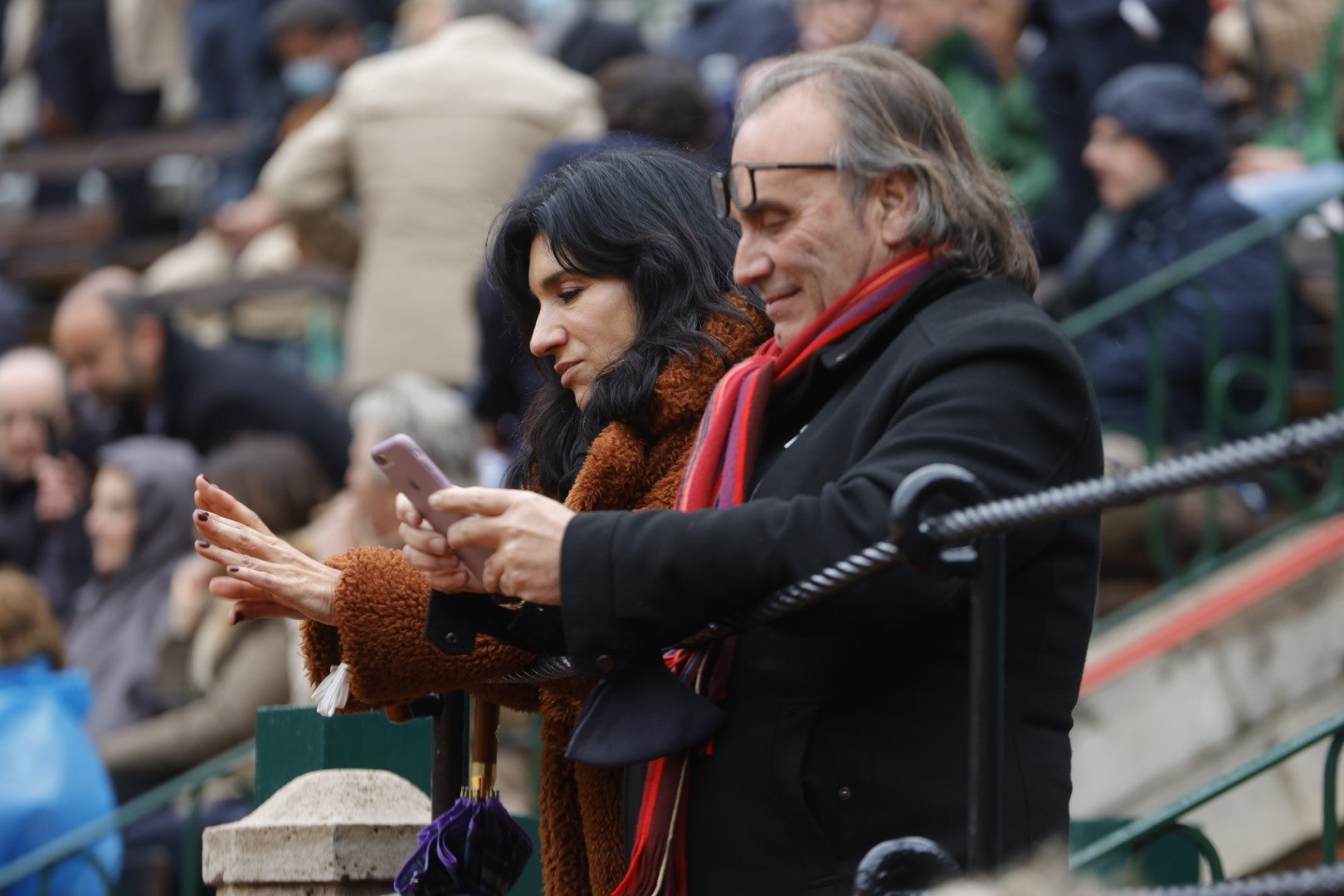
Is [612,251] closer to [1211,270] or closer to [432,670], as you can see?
[432,670]

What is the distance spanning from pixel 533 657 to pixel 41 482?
19.3ft

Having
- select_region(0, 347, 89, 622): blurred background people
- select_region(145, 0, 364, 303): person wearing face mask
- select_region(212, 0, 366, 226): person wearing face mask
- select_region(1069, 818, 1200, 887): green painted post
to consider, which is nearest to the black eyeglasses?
select_region(1069, 818, 1200, 887): green painted post

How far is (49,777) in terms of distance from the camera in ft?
18.2

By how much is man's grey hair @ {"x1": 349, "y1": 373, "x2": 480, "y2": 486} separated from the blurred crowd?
10mm

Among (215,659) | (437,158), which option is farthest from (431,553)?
(437,158)

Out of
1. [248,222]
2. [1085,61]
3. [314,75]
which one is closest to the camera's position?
[1085,61]

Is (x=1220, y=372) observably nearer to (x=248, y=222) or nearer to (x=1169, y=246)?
(x=1169, y=246)

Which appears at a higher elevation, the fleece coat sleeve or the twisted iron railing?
the twisted iron railing

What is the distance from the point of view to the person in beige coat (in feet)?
24.2

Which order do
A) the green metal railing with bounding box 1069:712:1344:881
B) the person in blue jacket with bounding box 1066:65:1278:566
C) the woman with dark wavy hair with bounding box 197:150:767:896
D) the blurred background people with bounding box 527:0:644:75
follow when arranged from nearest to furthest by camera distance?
1. the woman with dark wavy hair with bounding box 197:150:767:896
2. the green metal railing with bounding box 1069:712:1344:881
3. the person in blue jacket with bounding box 1066:65:1278:566
4. the blurred background people with bounding box 527:0:644:75

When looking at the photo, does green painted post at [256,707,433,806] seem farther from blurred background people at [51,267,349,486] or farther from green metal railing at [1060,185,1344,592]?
blurred background people at [51,267,349,486]

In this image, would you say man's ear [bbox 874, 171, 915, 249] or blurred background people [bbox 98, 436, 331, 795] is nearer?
man's ear [bbox 874, 171, 915, 249]

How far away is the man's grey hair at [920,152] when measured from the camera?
2576 mm

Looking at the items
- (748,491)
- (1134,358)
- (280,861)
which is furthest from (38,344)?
(748,491)
